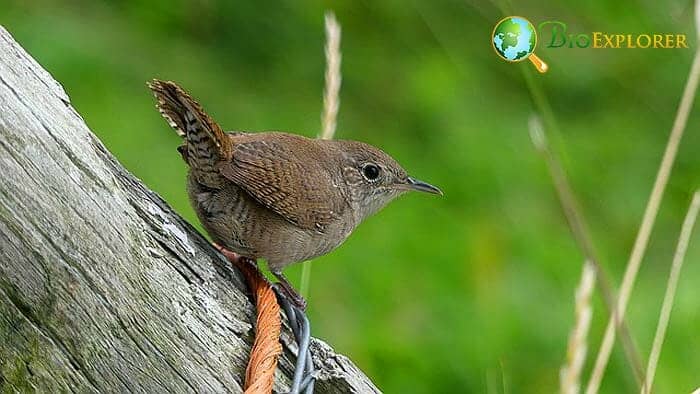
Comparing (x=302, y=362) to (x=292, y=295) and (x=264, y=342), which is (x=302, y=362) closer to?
(x=264, y=342)

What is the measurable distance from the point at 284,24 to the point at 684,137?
2.32 meters

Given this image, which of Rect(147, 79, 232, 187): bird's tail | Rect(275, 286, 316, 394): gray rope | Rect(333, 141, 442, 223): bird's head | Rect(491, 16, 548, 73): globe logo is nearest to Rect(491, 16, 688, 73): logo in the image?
Rect(491, 16, 548, 73): globe logo

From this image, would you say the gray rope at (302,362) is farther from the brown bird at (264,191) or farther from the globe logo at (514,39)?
the globe logo at (514,39)

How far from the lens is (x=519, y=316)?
15.1ft

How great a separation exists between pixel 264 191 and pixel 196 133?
11.3 inches

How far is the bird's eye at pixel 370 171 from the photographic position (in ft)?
11.5

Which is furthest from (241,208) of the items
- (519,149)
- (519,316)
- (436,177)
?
(519,149)

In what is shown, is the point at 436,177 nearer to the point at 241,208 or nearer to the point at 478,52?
the point at 478,52

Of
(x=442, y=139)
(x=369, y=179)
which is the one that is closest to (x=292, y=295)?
(x=369, y=179)

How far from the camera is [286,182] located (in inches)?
115

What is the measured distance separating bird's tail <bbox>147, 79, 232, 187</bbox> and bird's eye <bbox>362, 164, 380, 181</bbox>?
764 millimetres

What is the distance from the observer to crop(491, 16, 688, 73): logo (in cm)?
317

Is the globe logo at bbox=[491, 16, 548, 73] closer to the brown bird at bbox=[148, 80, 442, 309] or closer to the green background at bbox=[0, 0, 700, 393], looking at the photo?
the brown bird at bbox=[148, 80, 442, 309]

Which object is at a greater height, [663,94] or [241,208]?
[663,94]
